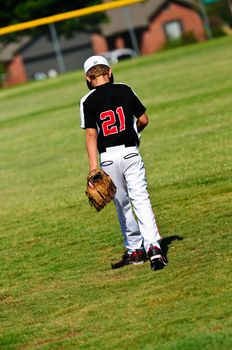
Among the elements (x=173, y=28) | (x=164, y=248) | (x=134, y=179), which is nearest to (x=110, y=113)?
(x=134, y=179)

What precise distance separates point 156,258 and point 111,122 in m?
1.17

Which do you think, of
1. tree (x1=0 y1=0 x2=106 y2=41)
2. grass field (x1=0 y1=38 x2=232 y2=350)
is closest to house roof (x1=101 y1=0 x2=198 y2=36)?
tree (x1=0 y1=0 x2=106 y2=41)

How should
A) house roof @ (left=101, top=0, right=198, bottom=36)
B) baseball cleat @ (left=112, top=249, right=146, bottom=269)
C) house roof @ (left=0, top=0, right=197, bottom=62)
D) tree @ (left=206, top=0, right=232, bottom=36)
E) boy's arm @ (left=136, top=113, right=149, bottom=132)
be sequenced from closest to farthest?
boy's arm @ (left=136, top=113, right=149, bottom=132)
baseball cleat @ (left=112, top=249, right=146, bottom=269)
tree @ (left=206, top=0, right=232, bottom=36)
house roof @ (left=0, top=0, right=197, bottom=62)
house roof @ (left=101, top=0, right=198, bottom=36)

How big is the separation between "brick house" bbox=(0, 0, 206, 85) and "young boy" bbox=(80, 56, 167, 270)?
2169 inches

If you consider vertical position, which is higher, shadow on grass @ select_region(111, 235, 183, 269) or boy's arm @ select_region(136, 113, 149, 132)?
boy's arm @ select_region(136, 113, 149, 132)

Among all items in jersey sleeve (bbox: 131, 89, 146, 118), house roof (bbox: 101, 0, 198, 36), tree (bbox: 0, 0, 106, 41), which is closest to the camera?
jersey sleeve (bbox: 131, 89, 146, 118)

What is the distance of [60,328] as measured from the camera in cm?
693

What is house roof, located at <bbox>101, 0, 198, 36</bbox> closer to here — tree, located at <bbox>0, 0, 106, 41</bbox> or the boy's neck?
tree, located at <bbox>0, 0, 106, 41</bbox>

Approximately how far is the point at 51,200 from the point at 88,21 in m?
42.0

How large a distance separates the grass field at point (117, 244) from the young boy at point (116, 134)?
418 mm

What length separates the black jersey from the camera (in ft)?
27.2

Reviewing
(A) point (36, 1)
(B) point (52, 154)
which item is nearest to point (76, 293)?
(B) point (52, 154)

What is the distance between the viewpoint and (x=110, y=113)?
830 centimetres

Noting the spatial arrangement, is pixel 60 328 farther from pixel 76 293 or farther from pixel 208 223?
pixel 208 223
